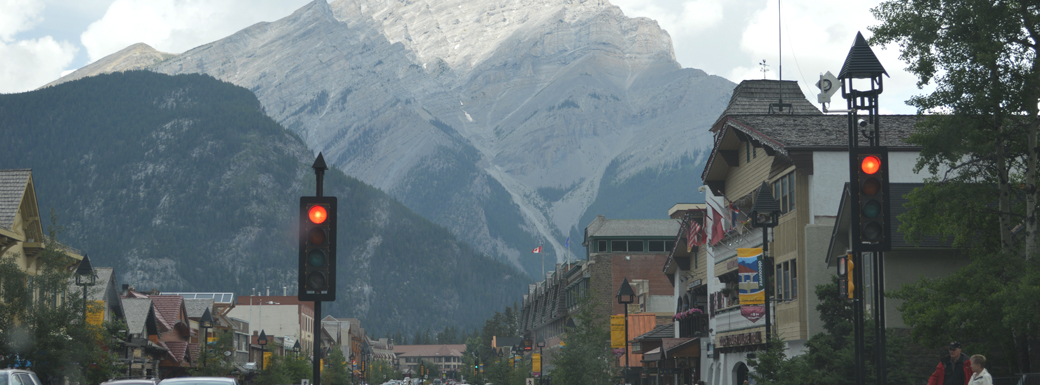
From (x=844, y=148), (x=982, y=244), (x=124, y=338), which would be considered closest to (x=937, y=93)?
(x=982, y=244)

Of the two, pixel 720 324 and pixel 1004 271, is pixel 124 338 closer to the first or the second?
pixel 720 324

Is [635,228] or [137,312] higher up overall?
[635,228]

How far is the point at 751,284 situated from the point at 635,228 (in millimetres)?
58468

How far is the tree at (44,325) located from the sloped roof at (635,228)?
54044 mm

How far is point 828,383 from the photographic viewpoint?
2781 cm

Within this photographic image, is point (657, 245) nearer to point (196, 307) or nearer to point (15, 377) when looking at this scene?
point (196, 307)

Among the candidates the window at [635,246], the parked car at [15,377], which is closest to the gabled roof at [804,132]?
the parked car at [15,377]

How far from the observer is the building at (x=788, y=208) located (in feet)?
121

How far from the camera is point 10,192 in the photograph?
47656 millimetres

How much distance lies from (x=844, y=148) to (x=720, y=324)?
15887 mm

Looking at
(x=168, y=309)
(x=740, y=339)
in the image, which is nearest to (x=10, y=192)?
(x=740, y=339)

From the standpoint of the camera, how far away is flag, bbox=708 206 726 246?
151 ft

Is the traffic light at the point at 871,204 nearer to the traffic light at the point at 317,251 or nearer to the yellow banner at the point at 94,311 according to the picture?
the traffic light at the point at 317,251

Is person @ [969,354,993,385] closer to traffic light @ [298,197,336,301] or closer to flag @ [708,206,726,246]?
traffic light @ [298,197,336,301]
